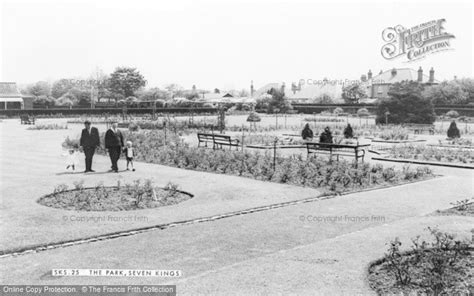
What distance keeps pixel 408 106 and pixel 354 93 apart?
61.0 m

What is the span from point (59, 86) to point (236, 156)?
384 feet

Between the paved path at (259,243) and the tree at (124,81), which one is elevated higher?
the tree at (124,81)

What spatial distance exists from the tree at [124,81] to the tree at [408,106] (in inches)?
2376

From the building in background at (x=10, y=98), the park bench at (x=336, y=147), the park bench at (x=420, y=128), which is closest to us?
the park bench at (x=336, y=147)

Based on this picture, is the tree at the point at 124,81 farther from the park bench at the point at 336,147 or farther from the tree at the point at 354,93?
→ the park bench at the point at 336,147

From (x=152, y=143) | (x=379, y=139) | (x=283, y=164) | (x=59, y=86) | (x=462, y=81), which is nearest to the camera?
→ (x=283, y=164)

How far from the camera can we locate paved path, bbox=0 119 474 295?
6.46 meters

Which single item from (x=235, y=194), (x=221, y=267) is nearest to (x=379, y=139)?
(x=235, y=194)

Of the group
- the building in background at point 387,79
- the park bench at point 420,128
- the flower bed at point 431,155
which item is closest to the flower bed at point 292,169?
the flower bed at point 431,155

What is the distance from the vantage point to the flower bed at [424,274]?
614cm

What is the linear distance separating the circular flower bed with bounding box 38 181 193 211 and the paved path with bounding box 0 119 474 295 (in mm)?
494

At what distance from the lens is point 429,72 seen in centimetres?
9862

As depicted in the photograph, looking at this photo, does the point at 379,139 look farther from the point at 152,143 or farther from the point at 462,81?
the point at 462,81

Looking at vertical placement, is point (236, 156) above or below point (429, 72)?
below
